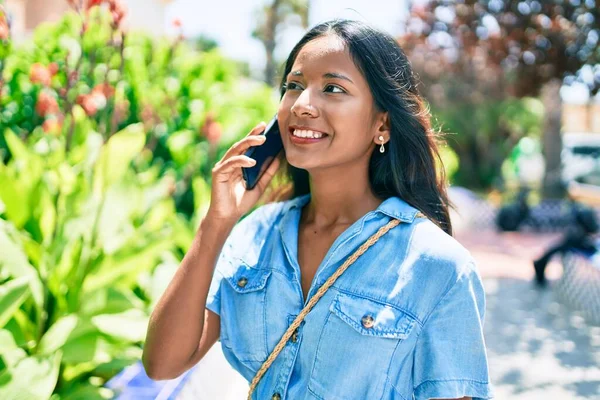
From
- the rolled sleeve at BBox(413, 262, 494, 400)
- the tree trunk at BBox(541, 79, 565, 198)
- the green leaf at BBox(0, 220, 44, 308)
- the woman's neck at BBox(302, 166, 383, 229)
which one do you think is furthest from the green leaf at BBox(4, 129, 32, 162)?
the tree trunk at BBox(541, 79, 565, 198)

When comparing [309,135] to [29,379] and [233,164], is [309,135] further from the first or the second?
[29,379]

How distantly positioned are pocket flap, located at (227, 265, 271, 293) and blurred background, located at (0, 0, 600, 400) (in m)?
0.61

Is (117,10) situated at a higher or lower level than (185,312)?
higher

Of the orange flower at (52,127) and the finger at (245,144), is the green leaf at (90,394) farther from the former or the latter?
the orange flower at (52,127)

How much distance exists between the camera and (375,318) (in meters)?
1.70

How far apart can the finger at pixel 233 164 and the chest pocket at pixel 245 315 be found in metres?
0.30

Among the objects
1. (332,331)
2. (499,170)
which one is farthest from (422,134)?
(499,170)

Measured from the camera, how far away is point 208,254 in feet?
6.30

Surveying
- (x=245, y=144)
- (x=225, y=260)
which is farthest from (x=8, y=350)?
(x=245, y=144)

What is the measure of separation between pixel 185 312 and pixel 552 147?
15.0 meters

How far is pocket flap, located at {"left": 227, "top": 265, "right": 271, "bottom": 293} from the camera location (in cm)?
195

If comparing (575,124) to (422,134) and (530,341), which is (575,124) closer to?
(530,341)

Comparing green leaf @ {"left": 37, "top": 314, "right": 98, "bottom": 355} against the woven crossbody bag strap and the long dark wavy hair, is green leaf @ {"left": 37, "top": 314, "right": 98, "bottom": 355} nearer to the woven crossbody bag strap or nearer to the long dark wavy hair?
the woven crossbody bag strap

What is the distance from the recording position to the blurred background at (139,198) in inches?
99.0
